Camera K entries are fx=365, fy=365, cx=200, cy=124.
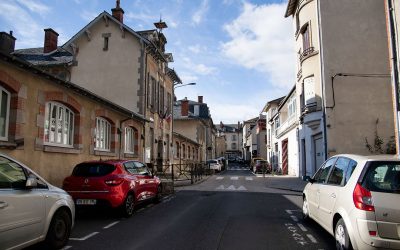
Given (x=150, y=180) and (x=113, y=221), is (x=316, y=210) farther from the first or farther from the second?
(x=150, y=180)

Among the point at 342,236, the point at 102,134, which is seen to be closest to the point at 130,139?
the point at 102,134

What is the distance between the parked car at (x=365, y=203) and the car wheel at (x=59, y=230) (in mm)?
4681

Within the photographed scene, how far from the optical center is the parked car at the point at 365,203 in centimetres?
511

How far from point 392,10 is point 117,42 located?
54.1 ft

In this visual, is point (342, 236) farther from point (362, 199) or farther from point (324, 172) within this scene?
point (324, 172)

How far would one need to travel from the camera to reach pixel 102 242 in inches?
272

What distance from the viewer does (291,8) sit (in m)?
25.8

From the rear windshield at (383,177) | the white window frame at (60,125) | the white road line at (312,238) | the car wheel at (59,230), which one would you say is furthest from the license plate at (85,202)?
the rear windshield at (383,177)

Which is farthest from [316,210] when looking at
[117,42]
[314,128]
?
[117,42]

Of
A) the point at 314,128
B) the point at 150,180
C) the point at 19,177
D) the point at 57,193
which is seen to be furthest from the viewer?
the point at 314,128

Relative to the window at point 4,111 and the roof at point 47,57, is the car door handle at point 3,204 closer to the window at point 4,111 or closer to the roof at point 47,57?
the window at point 4,111

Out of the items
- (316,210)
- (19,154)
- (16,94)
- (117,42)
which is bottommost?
(316,210)

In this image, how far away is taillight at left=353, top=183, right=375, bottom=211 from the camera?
5215 millimetres

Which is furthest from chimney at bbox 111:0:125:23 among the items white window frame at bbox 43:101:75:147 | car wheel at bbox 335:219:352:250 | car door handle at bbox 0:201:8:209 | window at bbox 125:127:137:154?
car wheel at bbox 335:219:352:250
